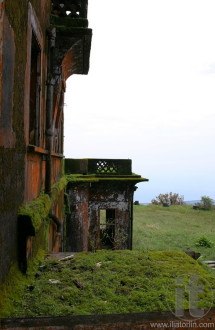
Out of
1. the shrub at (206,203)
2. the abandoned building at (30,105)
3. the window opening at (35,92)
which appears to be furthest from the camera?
the shrub at (206,203)

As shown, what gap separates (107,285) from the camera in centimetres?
284

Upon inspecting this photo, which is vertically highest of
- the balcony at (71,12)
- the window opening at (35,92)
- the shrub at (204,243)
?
the balcony at (71,12)

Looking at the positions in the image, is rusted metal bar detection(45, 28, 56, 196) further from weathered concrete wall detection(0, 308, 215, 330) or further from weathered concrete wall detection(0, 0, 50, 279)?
weathered concrete wall detection(0, 308, 215, 330)

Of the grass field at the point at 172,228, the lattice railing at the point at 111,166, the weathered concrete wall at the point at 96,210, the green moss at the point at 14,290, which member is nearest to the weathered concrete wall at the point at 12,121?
the green moss at the point at 14,290

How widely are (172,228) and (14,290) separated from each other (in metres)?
17.1

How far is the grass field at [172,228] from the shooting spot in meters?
13.5

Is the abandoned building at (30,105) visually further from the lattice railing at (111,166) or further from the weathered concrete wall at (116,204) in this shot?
the weathered concrete wall at (116,204)

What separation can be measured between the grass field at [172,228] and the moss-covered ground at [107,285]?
9600 millimetres

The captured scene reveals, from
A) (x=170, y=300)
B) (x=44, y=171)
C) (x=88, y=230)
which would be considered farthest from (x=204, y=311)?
(x=88, y=230)

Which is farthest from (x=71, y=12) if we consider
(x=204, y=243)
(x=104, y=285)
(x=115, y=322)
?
(x=204, y=243)

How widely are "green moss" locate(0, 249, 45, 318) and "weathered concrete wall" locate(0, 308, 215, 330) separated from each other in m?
0.20

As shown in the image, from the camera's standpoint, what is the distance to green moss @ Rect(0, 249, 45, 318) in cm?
212

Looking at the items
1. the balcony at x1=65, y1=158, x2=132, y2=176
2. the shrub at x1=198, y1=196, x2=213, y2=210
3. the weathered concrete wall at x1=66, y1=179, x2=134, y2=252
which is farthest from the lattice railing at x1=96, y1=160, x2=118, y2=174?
the shrub at x1=198, y1=196, x2=213, y2=210

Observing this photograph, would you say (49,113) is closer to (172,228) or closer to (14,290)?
(14,290)
